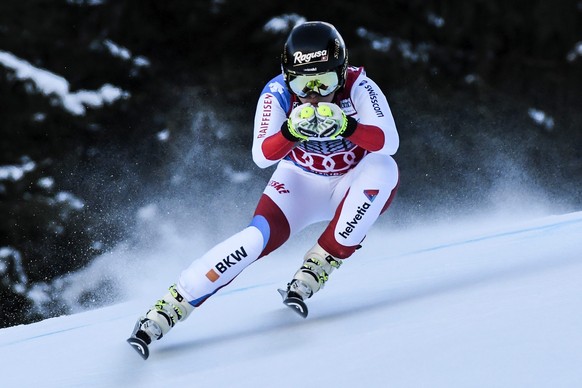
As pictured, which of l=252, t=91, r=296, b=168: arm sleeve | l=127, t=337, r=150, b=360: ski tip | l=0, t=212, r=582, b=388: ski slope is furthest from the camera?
l=252, t=91, r=296, b=168: arm sleeve

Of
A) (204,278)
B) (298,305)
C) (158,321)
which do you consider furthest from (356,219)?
(158,321)

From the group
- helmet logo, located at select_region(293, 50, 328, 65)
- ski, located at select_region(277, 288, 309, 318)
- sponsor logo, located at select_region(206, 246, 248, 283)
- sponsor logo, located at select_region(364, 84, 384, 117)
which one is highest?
helmet logo, located at select_region(293, 50, 328, 65)

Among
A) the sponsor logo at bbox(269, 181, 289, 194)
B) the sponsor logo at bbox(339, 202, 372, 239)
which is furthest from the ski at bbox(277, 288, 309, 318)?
the sponsor logo at bbox(269, 181, 289, 194)

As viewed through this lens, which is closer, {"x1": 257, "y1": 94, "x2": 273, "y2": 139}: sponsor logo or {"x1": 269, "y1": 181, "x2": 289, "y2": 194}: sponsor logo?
{"x1": 257, "y1": 94, "x2": 273, "y2": 139}: sponsor logo

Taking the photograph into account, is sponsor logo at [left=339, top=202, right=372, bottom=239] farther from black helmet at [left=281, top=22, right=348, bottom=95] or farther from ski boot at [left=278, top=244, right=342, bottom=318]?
black helmet at [left=281, top=22, right=348, bottom=95]

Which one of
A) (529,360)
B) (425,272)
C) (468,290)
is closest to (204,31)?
(425,272)

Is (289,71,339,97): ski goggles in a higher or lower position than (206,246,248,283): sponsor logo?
higher

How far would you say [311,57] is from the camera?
159 inches

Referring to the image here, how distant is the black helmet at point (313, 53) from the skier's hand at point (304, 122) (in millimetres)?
253

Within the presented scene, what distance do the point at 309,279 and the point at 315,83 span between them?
0.88m

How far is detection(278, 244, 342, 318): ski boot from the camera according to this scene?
13.5ft

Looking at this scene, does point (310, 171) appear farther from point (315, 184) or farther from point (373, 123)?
point (373, 123)

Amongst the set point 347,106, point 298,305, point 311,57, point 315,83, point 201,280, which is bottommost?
point 298,305

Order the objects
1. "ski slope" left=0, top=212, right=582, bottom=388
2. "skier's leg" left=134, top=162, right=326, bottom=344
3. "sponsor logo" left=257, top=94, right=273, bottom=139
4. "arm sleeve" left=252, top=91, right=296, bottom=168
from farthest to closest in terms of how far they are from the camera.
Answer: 1. "sponsor logo" left=257, top=94, right=273, bottom=139
2. "arm sleeve" left=252, top=91, right=296, bottom=168
3. "skier's leg" left=134, top=162, right=326, bottom=344
4. "ski slope" left=0, top=212, right=582, bottom=388
